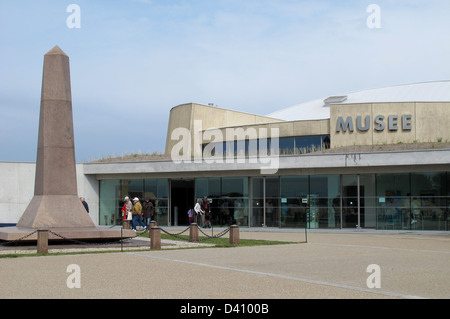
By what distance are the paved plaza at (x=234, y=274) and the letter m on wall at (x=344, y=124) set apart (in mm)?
17670

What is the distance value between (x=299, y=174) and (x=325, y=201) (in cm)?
208

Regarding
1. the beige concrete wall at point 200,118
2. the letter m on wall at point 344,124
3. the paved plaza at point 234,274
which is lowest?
the paved plaza at point 234,274

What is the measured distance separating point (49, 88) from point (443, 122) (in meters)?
23.6

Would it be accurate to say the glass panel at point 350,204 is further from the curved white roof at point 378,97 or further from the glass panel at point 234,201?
the curved white roof at point 378,97

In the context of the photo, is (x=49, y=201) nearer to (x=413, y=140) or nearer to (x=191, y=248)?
(x=191, y=248)

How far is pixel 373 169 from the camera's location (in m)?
30.9

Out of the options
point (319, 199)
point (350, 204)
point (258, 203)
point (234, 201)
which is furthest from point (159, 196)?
point (350, 204)

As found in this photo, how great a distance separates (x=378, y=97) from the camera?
50000mm

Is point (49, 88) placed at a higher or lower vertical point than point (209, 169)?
higher

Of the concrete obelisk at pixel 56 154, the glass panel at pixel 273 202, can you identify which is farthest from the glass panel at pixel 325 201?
the concrete obelisk at pixel 56 154

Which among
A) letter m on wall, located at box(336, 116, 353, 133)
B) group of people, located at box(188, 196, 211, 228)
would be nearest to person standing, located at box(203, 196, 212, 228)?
group of people, located at box(188, 196, 211, 228)

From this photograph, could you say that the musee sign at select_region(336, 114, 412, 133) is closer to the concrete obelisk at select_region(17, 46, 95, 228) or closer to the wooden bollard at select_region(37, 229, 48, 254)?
the concrete obelisk at select_region(17, 46, 95, 228)

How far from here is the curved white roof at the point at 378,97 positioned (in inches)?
1822
